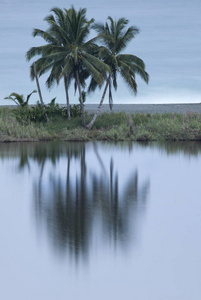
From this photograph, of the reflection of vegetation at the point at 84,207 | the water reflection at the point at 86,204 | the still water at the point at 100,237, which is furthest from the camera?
the reflection of vegetation at the point at 84,207

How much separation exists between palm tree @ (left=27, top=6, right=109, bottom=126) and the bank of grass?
4042 mm

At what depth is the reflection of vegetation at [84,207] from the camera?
730 cm

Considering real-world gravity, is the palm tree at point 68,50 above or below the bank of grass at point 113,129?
above

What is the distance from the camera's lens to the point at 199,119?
126 feet

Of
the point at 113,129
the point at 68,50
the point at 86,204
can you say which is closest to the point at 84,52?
the point at 68,50

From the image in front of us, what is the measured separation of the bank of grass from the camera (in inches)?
1437

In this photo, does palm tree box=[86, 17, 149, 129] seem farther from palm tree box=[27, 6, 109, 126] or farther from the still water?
the still water

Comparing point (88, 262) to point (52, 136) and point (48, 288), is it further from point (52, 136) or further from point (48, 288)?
point (52, 136)

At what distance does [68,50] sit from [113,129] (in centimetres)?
789

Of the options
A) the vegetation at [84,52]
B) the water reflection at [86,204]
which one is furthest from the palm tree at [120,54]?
the water reflection at [86,204]

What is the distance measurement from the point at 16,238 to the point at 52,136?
3100cm

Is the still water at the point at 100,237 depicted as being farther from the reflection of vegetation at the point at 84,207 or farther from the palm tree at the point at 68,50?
the palm tree at the point at 68,50

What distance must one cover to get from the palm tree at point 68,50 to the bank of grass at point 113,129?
13.3 feet

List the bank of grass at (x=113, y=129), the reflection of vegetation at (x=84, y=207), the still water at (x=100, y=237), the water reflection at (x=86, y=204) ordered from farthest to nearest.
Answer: the bank of grass at (x=113, y=129) < the reflection of vegetation at (x=84, y=207) < the water reflection at (x=86, y=204) < the still water at (x=100, y=237)
